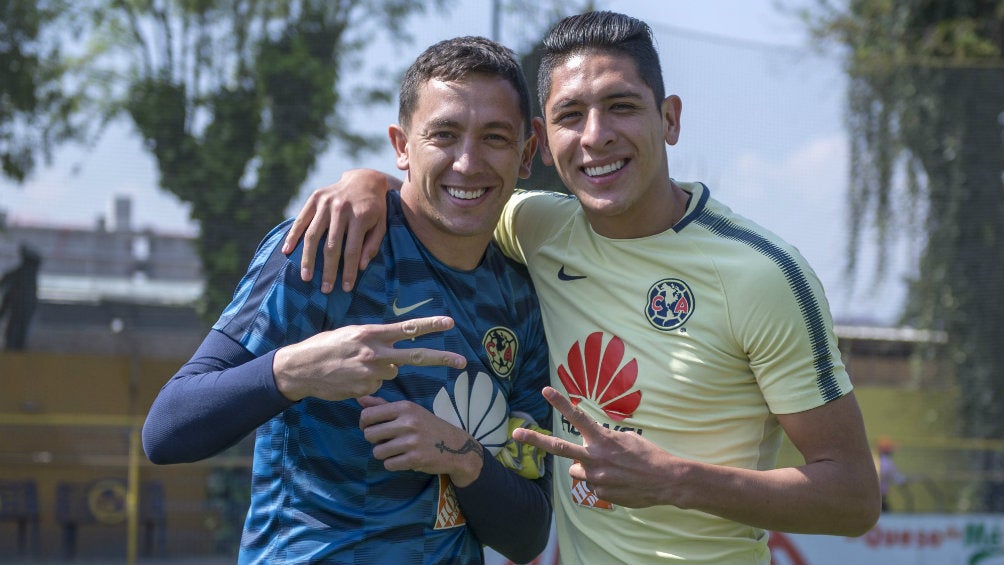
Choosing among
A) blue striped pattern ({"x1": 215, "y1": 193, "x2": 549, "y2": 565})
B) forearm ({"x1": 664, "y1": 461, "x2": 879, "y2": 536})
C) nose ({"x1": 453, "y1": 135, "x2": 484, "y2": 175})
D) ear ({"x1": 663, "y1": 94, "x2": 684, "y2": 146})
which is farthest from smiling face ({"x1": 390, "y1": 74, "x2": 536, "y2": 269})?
forearm ({"x1": 664, "y1": 461, "x2": 879, "y2": 536})

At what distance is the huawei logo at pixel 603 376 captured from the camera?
2084mm

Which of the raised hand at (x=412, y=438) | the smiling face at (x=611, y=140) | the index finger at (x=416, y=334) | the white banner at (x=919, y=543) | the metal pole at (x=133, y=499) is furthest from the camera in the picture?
the metal pole at (x=133, y=499)

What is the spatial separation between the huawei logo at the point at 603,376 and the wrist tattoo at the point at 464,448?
310 mm

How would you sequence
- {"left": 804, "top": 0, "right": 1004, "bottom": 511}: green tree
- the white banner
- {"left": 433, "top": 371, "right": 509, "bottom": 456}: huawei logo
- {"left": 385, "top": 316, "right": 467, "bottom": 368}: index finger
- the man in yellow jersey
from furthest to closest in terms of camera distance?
{"left": 804, "top": 0, "right": 1004, "bottom": 511}: green tree, the white banner, {"left": 433, "top": 371, "right": 509, "bottom": 456}: huawei logo, the man in yellow jersey, {"left": 385, "top": 316, "right": 467, "bottom": 368}: index finger

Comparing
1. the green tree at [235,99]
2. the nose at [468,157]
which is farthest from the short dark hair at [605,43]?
the green tree at [235,99]

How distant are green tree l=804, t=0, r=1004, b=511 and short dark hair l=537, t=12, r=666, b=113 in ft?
22.8

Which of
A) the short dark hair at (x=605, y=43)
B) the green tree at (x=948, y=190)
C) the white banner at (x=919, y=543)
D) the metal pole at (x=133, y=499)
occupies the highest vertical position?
the short dark hair at (x=605, y=43)

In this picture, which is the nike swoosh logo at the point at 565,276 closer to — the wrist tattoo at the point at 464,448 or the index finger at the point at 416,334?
the wrist tattoo at the point at 464,448

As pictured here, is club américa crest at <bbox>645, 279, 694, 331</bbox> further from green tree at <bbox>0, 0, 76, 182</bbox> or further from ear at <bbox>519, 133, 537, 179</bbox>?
green tree at <bbox>0, 0, 76, 182</bbox>

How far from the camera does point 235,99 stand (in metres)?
7.79

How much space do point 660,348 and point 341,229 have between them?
0.67 meters

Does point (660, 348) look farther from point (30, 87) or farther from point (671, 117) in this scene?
point (30, 87)

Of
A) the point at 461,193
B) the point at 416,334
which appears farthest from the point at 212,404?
the point at 461,193

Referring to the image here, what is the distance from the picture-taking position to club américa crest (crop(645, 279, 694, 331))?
6.74ft
